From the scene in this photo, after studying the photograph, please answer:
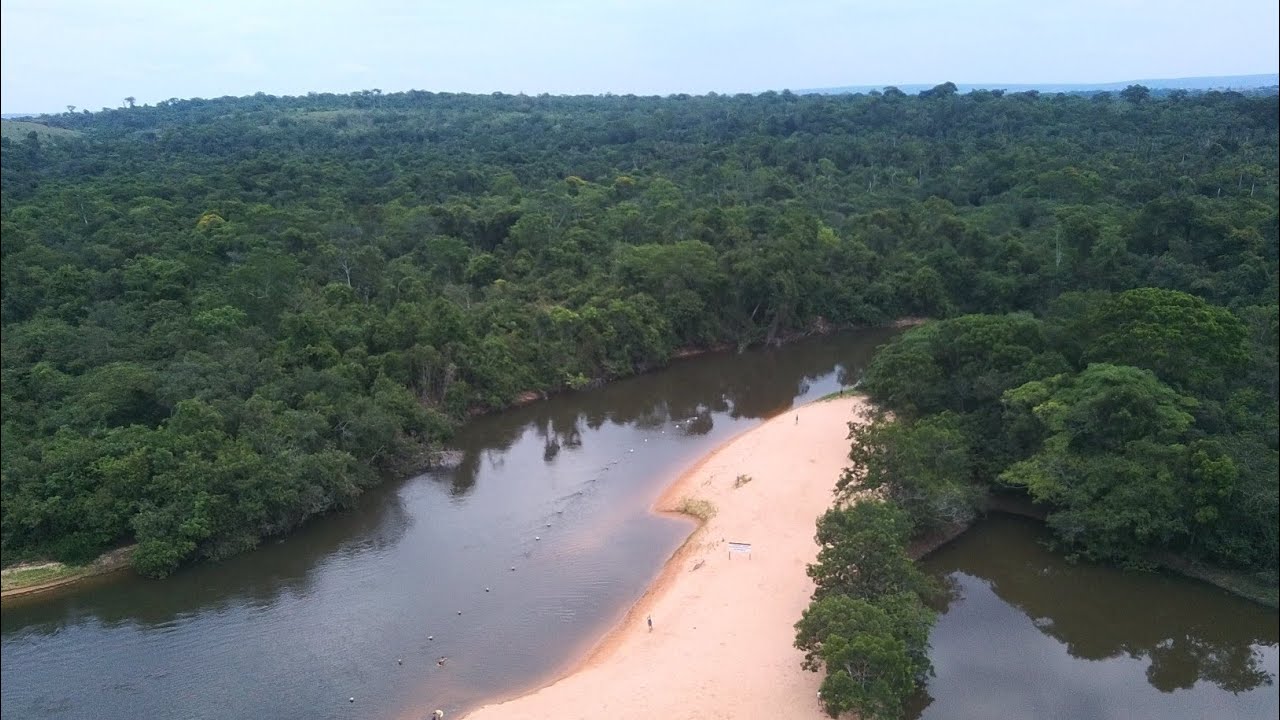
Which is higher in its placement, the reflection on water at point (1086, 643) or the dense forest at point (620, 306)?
the dense forest at point (620, 306)

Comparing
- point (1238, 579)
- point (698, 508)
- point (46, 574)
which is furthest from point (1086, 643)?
point (46, 574)

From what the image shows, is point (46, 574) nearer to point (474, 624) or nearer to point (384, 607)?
point (384, 607)

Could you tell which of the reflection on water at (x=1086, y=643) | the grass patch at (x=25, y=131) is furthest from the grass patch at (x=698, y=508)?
the grass patch at (x=25, y=131)

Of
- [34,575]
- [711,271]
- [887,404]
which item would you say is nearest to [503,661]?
[34,575]

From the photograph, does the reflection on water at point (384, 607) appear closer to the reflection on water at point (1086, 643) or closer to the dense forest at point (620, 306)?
the dense forest at point (620, 306)

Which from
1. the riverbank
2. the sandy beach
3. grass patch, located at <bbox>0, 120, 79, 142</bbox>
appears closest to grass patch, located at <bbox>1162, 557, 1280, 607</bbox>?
the sandy beach
